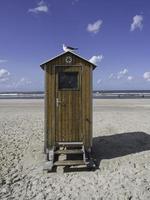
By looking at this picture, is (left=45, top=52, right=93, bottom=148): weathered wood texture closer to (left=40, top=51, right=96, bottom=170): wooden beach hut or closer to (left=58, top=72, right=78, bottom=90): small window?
(left=40, top=51, right=96, bottom=170): wooden beach hut

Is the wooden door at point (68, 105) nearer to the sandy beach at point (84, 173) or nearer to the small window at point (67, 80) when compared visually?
the small window at point (67, 80)

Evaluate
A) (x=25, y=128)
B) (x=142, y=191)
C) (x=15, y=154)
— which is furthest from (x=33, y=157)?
(x=25, y=128)

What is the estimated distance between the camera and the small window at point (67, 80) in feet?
30.4

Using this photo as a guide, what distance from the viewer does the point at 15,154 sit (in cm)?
984

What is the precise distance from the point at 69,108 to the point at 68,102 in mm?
186

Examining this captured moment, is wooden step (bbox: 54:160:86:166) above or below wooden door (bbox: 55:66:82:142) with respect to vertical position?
below

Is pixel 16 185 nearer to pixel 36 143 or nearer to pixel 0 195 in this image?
pixel 0 195

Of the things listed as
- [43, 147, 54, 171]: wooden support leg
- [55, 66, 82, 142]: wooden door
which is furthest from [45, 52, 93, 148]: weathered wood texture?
[43, 147, 54, 171]: wooden support leg

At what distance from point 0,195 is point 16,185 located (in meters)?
0.63

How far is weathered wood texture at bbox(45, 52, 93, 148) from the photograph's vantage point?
9.23 m

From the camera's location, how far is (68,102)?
30.5 feet

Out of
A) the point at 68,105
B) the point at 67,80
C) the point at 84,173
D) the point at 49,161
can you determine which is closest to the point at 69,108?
the point at 68,105

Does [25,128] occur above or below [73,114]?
below

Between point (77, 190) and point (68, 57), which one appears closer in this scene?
point (77, 190)
